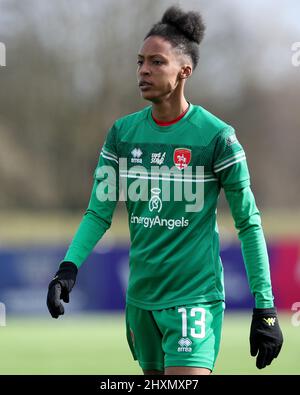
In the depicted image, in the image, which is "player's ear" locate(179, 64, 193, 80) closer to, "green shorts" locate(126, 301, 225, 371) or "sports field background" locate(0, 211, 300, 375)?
"green shorts" locate(126, 301, 225, 371)

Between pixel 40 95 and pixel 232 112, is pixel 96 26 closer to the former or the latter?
pixel 40 95

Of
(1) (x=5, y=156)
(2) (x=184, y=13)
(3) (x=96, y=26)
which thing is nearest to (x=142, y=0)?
(3) (x=96, y=26)

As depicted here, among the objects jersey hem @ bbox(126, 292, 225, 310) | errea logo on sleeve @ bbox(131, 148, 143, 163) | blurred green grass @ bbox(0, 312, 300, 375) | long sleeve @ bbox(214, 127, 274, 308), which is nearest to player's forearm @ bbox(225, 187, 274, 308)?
long sleeve @ bbox(214, 127, 274, 308)

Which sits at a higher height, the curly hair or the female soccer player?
the curly hair

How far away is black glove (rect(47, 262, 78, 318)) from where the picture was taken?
495cm

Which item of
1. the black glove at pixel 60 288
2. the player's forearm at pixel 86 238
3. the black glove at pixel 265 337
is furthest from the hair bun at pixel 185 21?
the black glove at pixel 265 337

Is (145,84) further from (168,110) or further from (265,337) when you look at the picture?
(265,337)

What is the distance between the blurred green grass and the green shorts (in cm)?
416

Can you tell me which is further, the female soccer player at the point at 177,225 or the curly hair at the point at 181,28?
the curly hair at the point at 181,28

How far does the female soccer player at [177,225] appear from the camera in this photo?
195 inches

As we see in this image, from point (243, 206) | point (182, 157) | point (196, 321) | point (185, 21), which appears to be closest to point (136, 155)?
point (182, 157)

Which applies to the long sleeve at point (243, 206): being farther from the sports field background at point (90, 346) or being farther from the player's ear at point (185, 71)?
the sports field background at point (90, 346)

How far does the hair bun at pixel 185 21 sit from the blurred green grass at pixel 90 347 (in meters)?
4.65

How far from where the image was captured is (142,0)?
1067 inches
